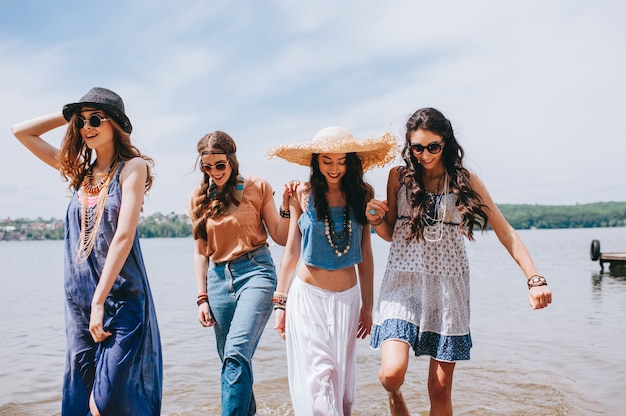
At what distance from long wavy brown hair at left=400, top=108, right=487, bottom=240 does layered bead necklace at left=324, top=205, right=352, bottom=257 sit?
0.51 meters

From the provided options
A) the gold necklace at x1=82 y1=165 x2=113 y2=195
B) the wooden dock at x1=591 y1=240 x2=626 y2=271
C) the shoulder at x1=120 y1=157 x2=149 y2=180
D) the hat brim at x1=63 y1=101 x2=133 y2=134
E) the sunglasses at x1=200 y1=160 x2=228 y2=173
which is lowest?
the wooden dock at x1=591 y1=240 x2=626 y2=271

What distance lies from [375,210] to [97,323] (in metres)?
2.05

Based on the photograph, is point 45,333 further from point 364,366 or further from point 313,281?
point 313,281

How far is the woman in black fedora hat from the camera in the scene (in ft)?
10.1

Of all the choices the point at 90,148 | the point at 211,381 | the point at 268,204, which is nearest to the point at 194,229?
the point at 268,204

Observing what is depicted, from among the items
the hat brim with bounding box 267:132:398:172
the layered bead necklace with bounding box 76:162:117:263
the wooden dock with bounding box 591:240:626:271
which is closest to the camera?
the layered bead necklace with bounding box 76:162:117:263

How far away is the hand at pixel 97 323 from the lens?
3070 mm

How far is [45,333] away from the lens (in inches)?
553

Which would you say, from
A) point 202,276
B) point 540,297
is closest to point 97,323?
point 202,276

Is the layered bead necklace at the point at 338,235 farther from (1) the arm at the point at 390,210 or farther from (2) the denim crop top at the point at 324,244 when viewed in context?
(1) the arm at the point at 390,210

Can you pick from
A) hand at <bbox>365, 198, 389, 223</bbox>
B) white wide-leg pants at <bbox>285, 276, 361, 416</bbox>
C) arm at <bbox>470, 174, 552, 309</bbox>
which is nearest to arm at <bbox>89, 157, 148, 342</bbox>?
white wide-leg pants at <bbox>285, 276, 361, 416</bbox>

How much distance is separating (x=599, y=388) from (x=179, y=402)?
5.75 m

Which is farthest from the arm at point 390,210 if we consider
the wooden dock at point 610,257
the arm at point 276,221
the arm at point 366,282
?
the wooden dock at point 610,257

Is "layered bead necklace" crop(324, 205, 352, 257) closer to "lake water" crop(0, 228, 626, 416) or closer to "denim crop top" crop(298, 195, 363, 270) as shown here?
"denim crop top" crop(298, 195, 363, 270)
